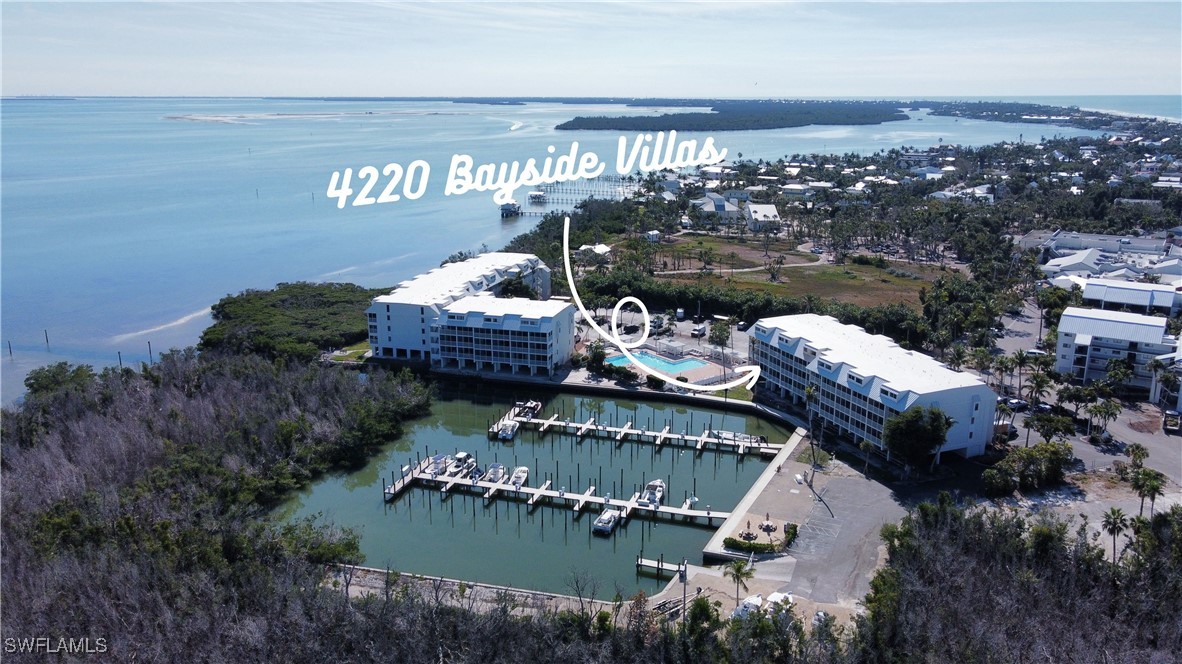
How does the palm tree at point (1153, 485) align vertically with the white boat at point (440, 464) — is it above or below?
above

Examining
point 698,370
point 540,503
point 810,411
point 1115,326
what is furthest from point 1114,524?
point 698,370

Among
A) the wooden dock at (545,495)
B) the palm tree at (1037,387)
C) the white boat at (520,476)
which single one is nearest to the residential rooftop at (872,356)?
the palm tree at (1037,387)

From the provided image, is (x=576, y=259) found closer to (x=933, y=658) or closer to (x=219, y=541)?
(x=219, y=541)

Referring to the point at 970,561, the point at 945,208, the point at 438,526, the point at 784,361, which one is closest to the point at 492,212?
the point at 945,208

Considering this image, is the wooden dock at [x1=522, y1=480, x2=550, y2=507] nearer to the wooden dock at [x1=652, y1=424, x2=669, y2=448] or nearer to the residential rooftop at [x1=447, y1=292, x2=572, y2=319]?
the wooden dock at [x1=652, y1=424, x2=669, y2=448]

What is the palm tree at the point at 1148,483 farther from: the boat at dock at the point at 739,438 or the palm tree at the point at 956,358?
the boat at dock at the point at 739,438
